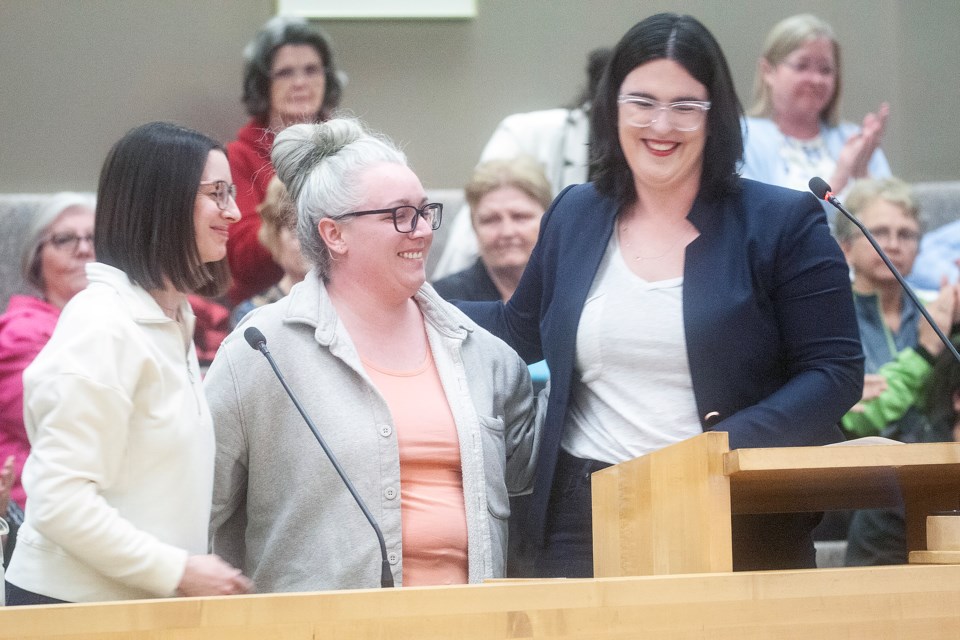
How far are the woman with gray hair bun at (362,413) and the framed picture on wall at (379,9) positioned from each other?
2.36 m

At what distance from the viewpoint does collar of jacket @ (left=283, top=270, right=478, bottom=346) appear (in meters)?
2.04

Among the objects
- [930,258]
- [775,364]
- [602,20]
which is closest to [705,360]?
[775,364]

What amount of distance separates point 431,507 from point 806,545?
1.89 ft

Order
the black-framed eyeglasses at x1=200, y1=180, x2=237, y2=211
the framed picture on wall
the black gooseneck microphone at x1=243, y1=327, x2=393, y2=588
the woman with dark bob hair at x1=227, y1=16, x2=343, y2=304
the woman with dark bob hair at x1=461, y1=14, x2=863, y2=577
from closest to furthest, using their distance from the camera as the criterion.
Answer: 1. the black gooseneck microphone at x1=243, y1=327, x2=393, y2=588
2. the black-framed eyeglasses at x1=200, y1=180, x2=237, y2=211
3. the woman with dark bob hair at x1=461, y1=14, x2=863, y2=577
4. the woman with dark bob hair at x1=227, y1=16, x2=343, y2=304
5. the framed picture on wall

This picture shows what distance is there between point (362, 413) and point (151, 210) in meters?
0.41

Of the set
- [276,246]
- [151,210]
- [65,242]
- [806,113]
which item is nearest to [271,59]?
[276,246]

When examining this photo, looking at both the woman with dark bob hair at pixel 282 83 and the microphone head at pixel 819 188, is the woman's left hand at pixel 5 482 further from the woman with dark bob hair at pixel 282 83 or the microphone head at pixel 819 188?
the microphone head at pixel 819 188

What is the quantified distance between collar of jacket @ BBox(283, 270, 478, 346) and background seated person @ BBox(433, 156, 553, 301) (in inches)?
40.7

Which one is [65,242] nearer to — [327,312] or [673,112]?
[327,312]

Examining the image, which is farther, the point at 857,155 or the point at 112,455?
the point at 857,155

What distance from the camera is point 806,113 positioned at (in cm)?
382

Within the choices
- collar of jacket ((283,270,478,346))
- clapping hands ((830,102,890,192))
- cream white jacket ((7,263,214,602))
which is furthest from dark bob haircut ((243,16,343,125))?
cream white jacket ((7,263,214,602))

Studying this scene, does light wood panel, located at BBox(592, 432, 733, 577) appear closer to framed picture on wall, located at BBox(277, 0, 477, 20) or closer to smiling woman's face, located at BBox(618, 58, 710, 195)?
smiling woman's face, located at BBox(618, 58, 710, 195)

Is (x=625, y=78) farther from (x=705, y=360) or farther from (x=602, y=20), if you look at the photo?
(x=602, y=20)
